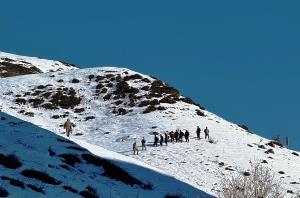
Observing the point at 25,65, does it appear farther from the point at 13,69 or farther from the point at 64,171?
the point at 64,171

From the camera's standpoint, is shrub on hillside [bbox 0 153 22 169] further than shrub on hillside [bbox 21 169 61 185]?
Yes

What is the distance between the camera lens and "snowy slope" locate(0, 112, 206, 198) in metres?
29.3

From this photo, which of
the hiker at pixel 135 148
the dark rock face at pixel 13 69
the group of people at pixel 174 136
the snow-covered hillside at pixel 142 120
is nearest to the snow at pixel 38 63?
the dark rock face at pixel 13 69

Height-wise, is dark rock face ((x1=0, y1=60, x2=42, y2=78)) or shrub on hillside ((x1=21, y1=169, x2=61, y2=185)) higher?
dark rock face ((x1=0, y1=60, x2=42, y2=78))

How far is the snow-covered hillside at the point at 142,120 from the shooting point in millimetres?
52844

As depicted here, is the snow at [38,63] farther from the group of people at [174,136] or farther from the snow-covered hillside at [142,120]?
the group of people at [174,136]

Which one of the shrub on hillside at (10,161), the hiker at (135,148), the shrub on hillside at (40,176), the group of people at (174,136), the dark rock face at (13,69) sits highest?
the dark rock face at (13,69)

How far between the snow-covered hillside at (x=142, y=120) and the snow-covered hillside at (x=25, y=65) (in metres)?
21.0

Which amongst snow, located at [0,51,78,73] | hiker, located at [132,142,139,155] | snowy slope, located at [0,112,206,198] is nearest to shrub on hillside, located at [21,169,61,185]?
snowy slope, located at [0,112,206,198]

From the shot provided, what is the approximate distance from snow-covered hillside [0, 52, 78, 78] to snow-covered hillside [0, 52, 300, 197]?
68.9 ft

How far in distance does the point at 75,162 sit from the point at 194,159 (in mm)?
18765

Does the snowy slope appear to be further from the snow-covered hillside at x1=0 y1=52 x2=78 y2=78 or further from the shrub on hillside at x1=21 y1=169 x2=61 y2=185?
the snow-covered hillside at x1=0 y1=52 x2=78 y2=78

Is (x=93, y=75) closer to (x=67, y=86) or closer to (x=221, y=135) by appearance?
(x=67, y=86)

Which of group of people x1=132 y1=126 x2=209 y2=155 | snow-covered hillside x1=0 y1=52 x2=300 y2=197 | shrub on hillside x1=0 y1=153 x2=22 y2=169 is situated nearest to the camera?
shrub on hillside x1=0 y1=153 x2=22 y2=169
